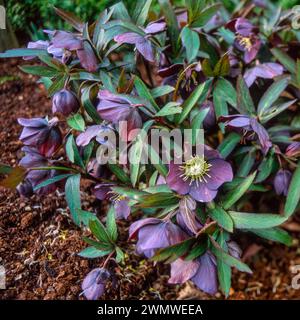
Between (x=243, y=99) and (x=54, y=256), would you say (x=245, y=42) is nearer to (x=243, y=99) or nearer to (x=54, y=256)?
(x=243, y=99)

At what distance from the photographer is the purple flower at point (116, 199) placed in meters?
1.07

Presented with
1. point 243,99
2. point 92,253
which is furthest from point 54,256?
point 243,99

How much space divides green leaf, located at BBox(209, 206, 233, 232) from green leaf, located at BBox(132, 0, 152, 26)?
505 millimetres

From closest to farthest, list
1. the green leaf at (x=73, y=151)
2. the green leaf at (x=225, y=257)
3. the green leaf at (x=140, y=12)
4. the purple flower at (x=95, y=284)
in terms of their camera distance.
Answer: the green leaf at (x=225, y=257), the purple flower at (x=95, y=284), the green leaf at (x=73, y=151), the green leaf at (x=140, y=12)

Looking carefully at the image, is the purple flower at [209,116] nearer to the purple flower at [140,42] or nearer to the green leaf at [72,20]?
the purple flower at [140,42]

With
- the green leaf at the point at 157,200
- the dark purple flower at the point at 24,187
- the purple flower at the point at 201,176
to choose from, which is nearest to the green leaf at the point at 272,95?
the purple flower at the point at 201,176

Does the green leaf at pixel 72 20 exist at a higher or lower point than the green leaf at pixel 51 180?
higher

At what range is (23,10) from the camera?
4.60 feet

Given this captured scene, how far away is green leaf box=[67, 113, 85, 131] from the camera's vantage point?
1.05m

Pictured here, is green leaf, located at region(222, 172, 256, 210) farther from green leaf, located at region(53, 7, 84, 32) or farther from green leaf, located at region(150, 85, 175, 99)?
green leaf, located at region(53, 7, 84, 32)

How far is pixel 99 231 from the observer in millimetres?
1019

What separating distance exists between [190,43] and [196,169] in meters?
0.32

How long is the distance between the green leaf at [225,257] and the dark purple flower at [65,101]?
41 centimetres
